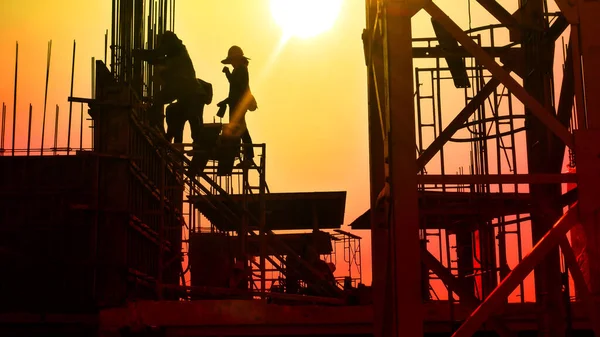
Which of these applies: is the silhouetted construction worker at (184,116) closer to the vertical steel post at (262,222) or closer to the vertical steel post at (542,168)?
the vertical steel post at (262,222)

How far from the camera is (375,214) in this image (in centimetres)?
905

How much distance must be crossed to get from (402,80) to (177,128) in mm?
11512

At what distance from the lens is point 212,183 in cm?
1903

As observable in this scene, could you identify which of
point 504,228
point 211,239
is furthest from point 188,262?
point 504,228

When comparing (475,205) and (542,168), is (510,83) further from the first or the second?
(475,205)

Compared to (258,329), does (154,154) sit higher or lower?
higher

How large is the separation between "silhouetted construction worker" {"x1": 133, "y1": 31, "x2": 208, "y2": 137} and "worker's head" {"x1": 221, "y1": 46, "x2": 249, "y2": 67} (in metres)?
0.94

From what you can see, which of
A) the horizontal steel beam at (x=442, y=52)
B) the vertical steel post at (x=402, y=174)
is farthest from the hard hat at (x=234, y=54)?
the vertical steel post at (x=402, y=174)

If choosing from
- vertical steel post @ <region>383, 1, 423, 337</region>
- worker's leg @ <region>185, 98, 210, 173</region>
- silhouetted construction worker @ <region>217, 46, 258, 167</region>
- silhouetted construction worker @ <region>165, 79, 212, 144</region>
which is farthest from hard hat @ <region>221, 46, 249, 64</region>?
vertical steel post @ <region>383, 1, 423, 337</region>

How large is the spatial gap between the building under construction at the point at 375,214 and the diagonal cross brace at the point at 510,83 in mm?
12

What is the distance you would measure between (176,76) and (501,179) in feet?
36.1

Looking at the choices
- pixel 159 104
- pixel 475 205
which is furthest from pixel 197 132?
pixel 475 205

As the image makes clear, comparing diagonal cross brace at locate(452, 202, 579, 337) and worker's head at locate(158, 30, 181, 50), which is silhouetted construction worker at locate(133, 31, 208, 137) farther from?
diagonal cross brace at locate(452, 202, 579, 337)

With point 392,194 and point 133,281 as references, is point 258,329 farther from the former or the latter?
point 392,194
